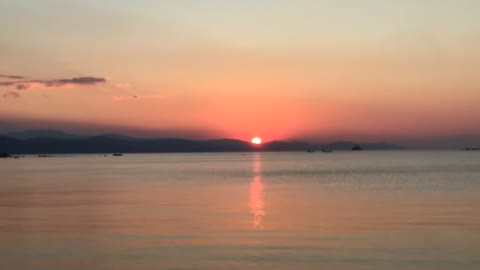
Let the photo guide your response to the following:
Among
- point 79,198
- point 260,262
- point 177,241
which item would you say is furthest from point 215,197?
point 260,262

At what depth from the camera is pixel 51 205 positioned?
38.5 metres

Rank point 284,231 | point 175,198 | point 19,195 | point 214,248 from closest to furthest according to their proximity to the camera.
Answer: point 214,248
point 284,231
point 175,198
point 19,195

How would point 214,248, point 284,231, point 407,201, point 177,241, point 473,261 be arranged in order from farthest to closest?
point 407,201, point 284,231, point 177,241, point 214,248, point 473,261

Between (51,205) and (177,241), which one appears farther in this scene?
(51,205)

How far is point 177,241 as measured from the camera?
23.1m

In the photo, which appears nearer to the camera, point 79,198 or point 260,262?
point 260,262

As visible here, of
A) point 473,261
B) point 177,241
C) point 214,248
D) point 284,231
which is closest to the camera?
point 473,261

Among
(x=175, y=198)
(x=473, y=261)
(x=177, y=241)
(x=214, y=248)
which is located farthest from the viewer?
(x=175, y=198)

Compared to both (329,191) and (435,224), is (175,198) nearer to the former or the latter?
(329,191)

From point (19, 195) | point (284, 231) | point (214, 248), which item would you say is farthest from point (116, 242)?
point (19, 195)

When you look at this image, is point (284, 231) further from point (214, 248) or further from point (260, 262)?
point (260, 262)

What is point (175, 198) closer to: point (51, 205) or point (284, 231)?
point (51, 205)

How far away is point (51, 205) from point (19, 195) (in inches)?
416

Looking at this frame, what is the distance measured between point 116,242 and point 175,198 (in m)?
19.9
